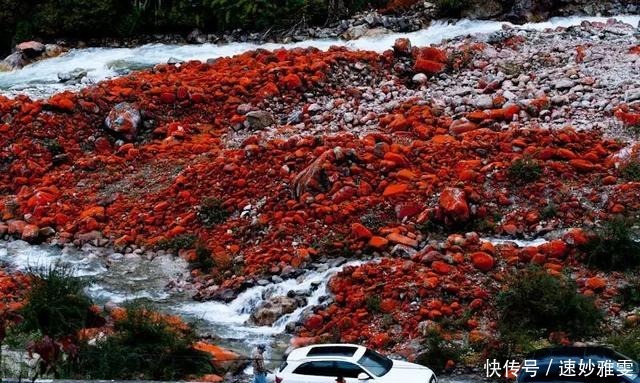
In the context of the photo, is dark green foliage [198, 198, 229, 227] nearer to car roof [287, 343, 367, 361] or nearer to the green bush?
the green bush

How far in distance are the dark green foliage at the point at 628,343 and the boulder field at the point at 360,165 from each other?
2.70 ft

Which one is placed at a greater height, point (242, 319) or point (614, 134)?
point (614, 134)

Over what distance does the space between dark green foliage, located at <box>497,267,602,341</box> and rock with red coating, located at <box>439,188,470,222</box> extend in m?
2.59

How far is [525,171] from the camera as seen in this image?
16.2 metres

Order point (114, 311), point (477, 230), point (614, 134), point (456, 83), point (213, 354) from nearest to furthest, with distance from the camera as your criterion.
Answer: point (213, 354)
point (114, 311)
point (477, 230)
point (614, 134)
point (456, 83)

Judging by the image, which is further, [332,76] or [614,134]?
[332,76]

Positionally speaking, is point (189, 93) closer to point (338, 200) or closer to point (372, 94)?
point (372, 94)

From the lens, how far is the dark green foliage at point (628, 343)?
446 inches

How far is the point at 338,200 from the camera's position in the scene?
16281 mm

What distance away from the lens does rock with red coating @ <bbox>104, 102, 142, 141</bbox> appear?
67.0 ft

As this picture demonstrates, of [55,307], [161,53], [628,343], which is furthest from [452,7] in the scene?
[55,307]

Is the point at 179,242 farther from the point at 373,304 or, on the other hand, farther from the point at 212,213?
the point at 373,304

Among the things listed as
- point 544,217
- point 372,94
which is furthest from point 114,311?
point 372,94

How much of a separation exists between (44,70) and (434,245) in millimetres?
16843
